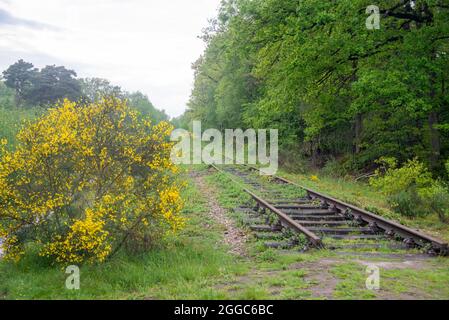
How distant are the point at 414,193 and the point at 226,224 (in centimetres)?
605

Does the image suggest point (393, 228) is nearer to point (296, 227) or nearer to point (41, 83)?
point (296, 227)

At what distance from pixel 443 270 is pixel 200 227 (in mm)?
5192

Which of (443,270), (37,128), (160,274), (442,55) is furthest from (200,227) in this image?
(442,55)

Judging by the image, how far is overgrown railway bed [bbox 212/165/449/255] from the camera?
7.57 metres

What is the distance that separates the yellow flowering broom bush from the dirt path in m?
1.25

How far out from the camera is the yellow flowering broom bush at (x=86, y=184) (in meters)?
6.84

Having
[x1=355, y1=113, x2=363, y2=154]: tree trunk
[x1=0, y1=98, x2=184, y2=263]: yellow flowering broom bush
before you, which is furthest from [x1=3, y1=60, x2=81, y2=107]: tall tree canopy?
[x1=0, y1=98, x2=184, y2=263]: yellow flowering broom bush

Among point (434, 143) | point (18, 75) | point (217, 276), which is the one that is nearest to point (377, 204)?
point (434, 143)

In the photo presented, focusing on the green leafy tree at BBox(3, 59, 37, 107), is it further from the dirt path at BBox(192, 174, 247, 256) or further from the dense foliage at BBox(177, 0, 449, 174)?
the dirt path at BBox(192, 174, 247, 256)

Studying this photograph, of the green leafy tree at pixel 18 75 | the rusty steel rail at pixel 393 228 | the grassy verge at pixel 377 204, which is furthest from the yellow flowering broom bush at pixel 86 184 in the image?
the green leafy tree at pixel 18 75

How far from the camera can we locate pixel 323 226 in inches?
359

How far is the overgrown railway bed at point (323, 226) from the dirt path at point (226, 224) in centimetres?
38
